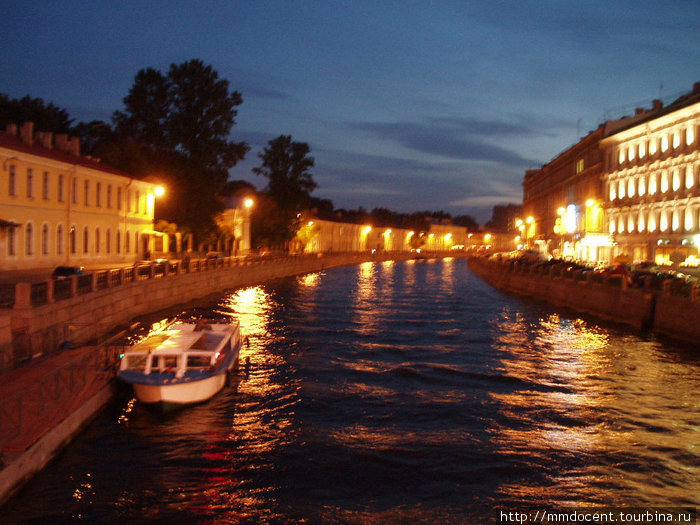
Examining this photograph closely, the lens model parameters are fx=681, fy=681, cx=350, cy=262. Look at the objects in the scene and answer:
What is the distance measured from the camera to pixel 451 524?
37.8 feet

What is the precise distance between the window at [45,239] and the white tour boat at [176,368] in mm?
21563

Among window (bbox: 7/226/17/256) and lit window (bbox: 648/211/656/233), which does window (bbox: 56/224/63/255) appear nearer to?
window (bbox: 7/226/17/256)

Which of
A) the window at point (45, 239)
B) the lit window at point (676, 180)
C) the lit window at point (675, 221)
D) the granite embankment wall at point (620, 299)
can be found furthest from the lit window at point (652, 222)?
the window at point (45, 239)

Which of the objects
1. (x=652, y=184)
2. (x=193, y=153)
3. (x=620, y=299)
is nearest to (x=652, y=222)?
(x=652, y=184)

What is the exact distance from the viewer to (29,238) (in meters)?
37.2

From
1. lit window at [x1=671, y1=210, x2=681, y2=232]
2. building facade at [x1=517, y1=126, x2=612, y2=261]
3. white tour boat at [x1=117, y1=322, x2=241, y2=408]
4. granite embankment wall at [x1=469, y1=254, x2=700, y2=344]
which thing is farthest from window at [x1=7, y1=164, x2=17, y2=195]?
building facade at [x1=517, y1=126, x2=612, y2=261]

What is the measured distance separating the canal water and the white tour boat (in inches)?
19.0

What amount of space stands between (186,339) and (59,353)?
3.43m

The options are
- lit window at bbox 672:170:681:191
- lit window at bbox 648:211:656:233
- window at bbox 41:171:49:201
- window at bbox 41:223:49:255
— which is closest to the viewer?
window at bbox 41:223:49:255

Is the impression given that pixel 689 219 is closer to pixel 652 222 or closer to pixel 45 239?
pixel 652 222

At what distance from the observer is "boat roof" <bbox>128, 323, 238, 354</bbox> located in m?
18.5

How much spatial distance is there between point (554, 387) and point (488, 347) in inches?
304

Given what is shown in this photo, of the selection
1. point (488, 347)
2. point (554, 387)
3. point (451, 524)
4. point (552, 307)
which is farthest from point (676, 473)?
point (552, 307)

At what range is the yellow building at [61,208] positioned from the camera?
35.8 meters
